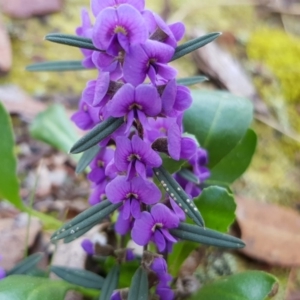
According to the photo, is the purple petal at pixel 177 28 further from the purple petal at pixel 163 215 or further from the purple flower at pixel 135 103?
the purple petal at pixel 163 215

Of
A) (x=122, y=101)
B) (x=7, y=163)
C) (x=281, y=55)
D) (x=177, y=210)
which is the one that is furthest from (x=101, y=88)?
(x=281, y=55)

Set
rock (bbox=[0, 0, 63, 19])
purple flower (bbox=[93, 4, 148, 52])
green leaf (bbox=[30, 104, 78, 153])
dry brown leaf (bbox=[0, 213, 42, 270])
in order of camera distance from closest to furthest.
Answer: purple flower (bbox=[93, 4, 148, 52])
dry brown leaf (bbox=[0, 213, 42, 270])
green leaf (bbox=[30, 104, 78, 153])
rock (bbox=[0, 0, 63, 19])

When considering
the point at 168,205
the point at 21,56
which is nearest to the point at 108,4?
the point at 168,205

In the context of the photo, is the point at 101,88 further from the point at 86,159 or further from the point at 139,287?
the point at 139,287

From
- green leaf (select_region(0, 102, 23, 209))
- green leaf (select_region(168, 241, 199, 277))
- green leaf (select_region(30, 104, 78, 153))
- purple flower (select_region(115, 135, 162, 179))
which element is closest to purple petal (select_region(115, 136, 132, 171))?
purple flower (select_region(115, 135, 162, 179))

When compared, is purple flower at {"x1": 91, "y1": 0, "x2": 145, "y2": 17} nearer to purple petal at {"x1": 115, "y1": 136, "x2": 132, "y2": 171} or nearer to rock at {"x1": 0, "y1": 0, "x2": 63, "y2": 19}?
purple petal at {"x1": 115, "y1": 136, "x2": 132, "y2": 171}
